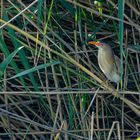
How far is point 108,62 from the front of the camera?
2855 mm

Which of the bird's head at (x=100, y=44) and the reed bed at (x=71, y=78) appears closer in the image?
the reed bed at (x=71, y=78)

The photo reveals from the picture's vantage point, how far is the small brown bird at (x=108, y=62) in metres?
2.77

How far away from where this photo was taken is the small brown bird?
277cm

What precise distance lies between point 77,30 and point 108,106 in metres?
0.48

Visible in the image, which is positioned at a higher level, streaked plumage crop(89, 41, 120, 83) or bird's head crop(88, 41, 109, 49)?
bird's head crop(88, 41, 109, 49)

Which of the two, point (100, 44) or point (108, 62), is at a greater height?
point (100, 44)

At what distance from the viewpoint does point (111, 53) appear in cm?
284

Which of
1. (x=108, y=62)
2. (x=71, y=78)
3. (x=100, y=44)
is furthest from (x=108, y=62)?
(x=71, y=78)

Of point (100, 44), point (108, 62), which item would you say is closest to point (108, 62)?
point (108, 62)

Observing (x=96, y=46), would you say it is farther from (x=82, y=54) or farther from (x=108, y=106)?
(x=108, y=106)

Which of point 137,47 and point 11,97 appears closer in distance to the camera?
point 137,47

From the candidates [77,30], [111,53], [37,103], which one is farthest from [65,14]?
[37,103]

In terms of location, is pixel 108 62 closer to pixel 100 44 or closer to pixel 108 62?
pixel 108 62

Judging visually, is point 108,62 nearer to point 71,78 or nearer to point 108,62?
point 108,62
